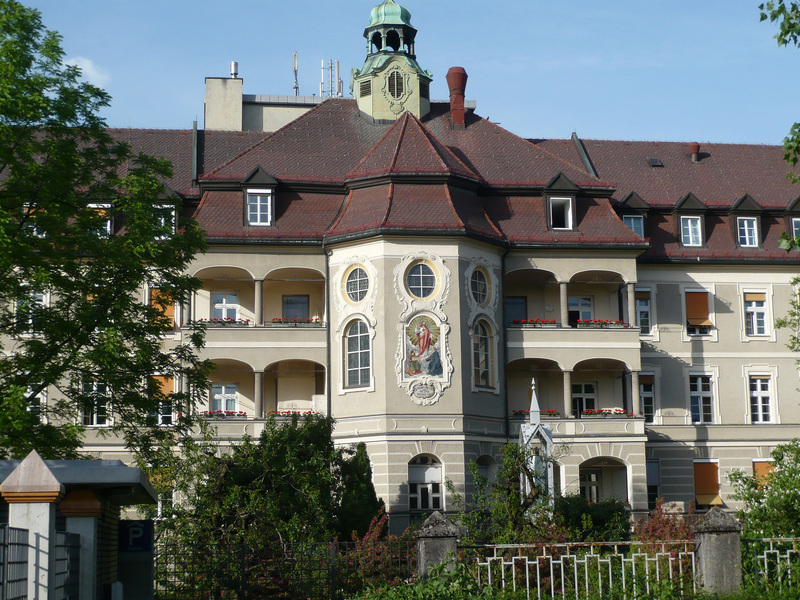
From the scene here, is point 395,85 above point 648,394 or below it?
above

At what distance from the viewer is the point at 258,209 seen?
38469mm

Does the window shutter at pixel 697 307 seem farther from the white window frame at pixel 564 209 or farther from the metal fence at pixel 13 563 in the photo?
the metal fence at pixel 13 563

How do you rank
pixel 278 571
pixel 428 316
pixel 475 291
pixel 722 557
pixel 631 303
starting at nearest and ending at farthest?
pixel 722 557, pixel 278 571, pixel 428 316, pixel 475 291, pixel 631 303

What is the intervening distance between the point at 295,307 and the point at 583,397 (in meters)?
10.7

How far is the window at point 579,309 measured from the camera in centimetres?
4025

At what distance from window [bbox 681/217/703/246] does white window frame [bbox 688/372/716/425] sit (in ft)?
16.6

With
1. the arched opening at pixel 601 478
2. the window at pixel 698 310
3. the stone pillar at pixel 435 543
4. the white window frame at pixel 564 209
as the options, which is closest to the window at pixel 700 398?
the window at pixel 698 310

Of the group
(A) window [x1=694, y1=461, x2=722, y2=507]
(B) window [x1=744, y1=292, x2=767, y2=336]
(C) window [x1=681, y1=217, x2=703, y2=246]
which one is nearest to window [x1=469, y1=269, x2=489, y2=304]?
(C) window [x1=681, y1=217, x2=703, y2=246]

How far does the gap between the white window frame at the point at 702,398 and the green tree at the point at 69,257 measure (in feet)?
74.7

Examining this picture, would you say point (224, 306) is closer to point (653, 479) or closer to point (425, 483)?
point (425, 483)

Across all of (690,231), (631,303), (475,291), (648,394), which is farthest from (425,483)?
(690,231)

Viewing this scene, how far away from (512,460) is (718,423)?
21637 millimetres

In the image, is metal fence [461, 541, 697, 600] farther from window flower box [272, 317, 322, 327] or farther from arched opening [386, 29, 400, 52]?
arched opening [386, 29, 400, 52]

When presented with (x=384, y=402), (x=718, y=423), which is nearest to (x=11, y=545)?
(x=384, y=402)
